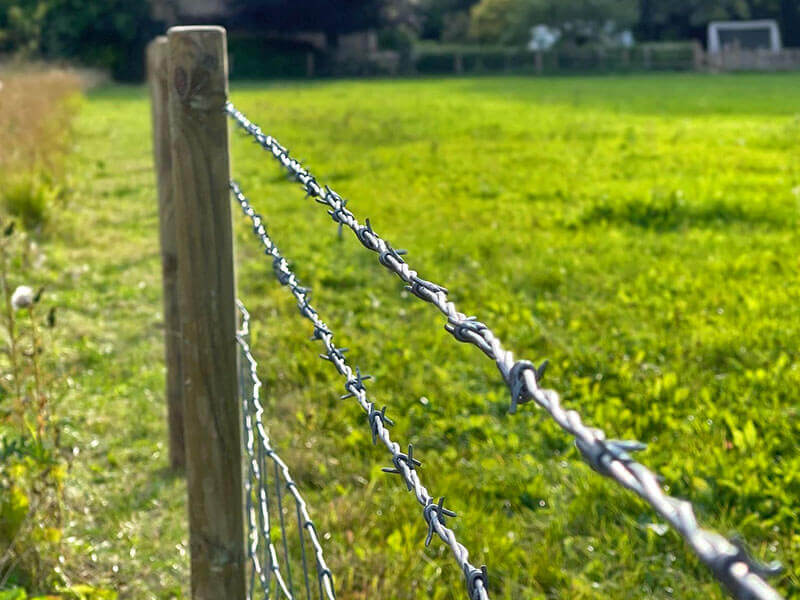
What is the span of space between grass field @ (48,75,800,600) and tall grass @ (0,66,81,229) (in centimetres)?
30

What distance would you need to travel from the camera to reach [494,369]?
4871mm

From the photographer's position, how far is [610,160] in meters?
11.9

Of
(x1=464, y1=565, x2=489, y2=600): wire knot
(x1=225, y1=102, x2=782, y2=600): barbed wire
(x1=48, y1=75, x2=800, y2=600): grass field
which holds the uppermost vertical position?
(x1=225, y1=102, x2=782, y2=600): barbed wire

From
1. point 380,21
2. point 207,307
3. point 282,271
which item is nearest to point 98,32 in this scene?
point 380,21

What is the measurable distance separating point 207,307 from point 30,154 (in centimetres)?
780

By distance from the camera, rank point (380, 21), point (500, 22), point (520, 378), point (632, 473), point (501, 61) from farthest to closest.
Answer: point (500, 22) < point (501, 61) < point (380, 21) < point (520, 378) < point (632, 473)

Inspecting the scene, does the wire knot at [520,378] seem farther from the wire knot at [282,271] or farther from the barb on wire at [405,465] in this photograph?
the wire knot at [282,271]

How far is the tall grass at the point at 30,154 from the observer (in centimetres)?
814

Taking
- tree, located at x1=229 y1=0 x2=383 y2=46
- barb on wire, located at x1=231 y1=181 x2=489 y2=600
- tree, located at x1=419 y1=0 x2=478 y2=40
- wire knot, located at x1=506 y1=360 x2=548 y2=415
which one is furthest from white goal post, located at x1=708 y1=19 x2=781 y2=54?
wire knot, located at x1=506 y1=360 x2=548 y2=415

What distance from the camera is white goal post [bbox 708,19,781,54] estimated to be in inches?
2147

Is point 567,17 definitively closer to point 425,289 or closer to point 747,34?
point 747,34

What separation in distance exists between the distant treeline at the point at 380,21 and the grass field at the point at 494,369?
33.2m

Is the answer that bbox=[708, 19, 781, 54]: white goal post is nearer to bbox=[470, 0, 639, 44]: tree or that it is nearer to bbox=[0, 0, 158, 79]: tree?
bbox=[470, 0, 639, 44]: tree

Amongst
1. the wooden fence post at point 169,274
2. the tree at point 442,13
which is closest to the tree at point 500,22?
the tree at point 442,13
